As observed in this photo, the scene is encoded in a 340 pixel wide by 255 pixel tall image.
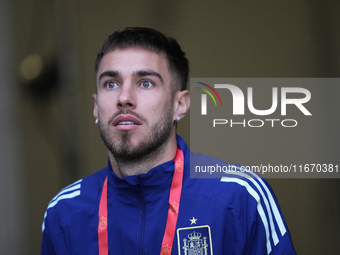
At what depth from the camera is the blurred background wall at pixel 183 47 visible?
9.22 feet

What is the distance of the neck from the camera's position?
161 cm

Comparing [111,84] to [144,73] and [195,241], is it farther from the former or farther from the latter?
[195,241]

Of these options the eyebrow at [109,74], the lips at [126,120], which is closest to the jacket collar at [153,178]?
the lips at [126,120]

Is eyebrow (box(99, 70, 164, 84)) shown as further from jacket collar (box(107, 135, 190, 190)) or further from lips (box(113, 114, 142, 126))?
jacket collar (box(107, 135, 190, 190))

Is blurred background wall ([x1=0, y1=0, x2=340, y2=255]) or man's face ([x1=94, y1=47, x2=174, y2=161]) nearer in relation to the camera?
man's face ([x1=94, y1=47, x2=174, y2=161])

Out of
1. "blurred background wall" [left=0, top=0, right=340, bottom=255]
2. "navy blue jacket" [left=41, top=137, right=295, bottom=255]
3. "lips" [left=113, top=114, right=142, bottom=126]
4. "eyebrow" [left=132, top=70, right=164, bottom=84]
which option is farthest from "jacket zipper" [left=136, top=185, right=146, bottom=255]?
"blurred background wall" [left=0, top=0, right=340, bottom=255]

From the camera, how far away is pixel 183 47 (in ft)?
9.32

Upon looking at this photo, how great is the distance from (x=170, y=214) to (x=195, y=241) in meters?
0.15

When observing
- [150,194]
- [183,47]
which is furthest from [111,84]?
[183,47]

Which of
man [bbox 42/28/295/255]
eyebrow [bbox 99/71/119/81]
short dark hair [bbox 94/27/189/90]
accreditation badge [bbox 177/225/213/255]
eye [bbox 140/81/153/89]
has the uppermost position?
short dark hair [bbox 94/27/189/90]

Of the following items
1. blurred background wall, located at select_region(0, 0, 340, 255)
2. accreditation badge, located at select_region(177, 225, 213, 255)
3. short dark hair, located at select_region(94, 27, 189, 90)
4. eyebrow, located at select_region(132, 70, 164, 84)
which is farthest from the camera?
blurred background wall, located at select_region(0, 0, 340, 255)

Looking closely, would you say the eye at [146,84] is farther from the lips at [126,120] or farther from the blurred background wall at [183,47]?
the blurred background wall at [183,47]

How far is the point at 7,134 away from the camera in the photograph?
2.74 m

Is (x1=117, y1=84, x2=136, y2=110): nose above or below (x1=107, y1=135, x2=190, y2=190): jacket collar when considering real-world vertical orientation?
above
